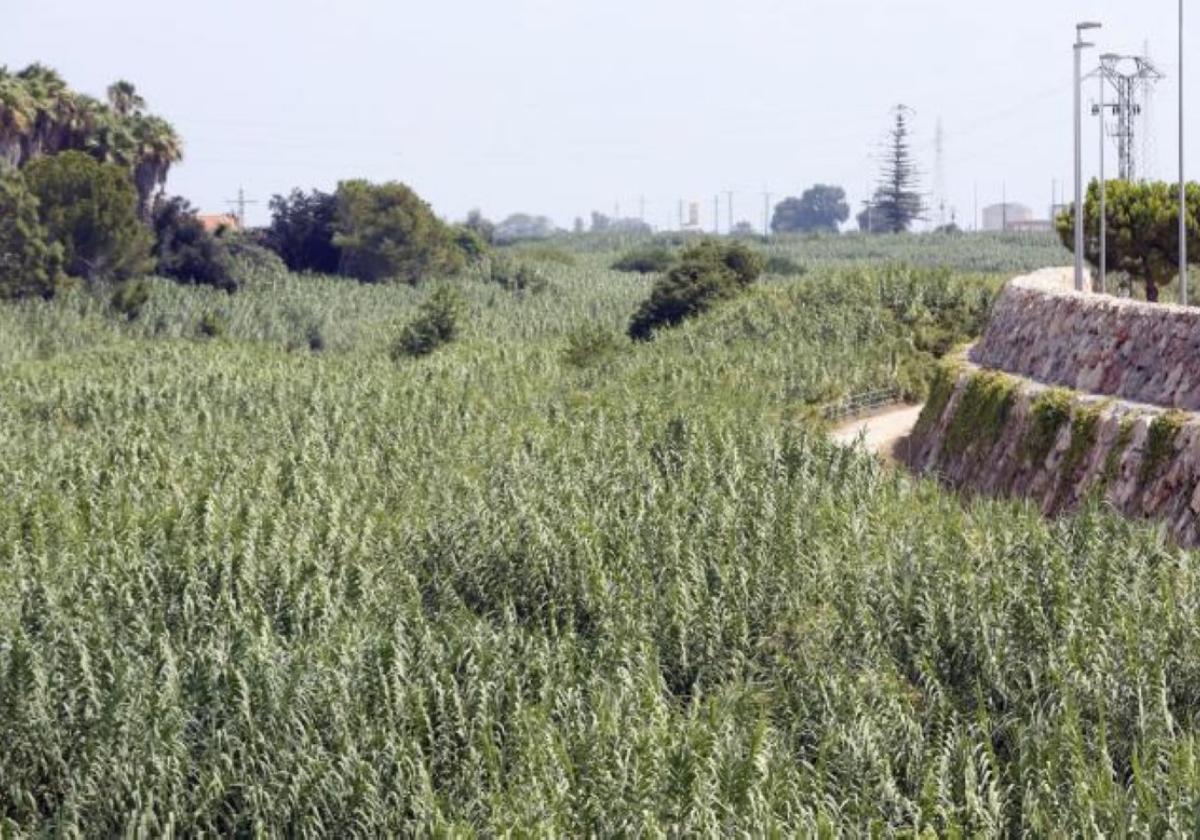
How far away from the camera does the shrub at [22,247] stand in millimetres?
76188

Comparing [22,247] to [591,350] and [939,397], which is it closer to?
[591,350]

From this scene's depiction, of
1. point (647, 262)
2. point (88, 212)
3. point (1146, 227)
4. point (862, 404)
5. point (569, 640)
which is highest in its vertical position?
point (88, 212)

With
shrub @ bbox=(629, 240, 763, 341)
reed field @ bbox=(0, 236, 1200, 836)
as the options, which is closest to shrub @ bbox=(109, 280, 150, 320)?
shrub @ bbox=(629, 240, 763, 341)

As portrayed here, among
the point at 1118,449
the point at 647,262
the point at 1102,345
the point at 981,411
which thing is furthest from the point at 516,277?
the point at 1118,449

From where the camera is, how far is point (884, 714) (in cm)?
2045

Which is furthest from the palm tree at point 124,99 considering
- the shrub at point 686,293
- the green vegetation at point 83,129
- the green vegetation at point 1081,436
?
the green vegetation at point 1081,436

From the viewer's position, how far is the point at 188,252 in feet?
288

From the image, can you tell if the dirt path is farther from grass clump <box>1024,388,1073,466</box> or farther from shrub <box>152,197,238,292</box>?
shrub <box>152,197,238,292</box>

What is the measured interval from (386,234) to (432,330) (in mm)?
30416

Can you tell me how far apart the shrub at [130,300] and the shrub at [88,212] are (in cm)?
328

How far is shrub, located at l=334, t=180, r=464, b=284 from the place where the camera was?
3821 inches

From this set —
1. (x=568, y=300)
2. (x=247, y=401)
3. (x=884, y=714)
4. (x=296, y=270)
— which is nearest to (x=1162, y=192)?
(x=247, y=401)

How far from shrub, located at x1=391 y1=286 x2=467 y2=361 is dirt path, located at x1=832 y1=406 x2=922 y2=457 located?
80.7 feet

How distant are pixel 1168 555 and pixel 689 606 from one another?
6.50 m
